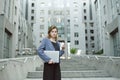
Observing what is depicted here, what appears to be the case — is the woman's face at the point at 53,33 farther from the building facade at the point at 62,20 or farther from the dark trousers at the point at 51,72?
the building facade at the point at 62,20

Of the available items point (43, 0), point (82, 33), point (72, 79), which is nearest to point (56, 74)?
point (72, 79)

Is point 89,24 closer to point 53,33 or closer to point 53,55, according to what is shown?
point 53,33

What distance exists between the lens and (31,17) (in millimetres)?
70312

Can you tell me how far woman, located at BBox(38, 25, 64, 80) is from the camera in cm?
423

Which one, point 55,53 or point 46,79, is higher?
point 55,53

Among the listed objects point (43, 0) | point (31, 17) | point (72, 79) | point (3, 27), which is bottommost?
point (72, 79)

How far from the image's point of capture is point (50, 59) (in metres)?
4.23

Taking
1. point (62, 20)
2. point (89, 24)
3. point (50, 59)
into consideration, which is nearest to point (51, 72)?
point (50, 59)

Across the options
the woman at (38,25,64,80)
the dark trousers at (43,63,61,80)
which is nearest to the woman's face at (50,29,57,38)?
the woman at (38,25,64,80)

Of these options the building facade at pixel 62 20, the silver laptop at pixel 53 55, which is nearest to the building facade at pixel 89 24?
the building facade at pixel 62 20

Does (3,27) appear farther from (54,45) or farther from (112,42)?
(54,45)

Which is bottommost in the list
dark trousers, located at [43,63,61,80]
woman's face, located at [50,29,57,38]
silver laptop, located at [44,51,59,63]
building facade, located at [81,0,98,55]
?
dark trousers, located at [43,63,61,80]

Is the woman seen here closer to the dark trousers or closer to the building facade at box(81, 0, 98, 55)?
the dark trousers

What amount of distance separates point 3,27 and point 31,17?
163 ft
